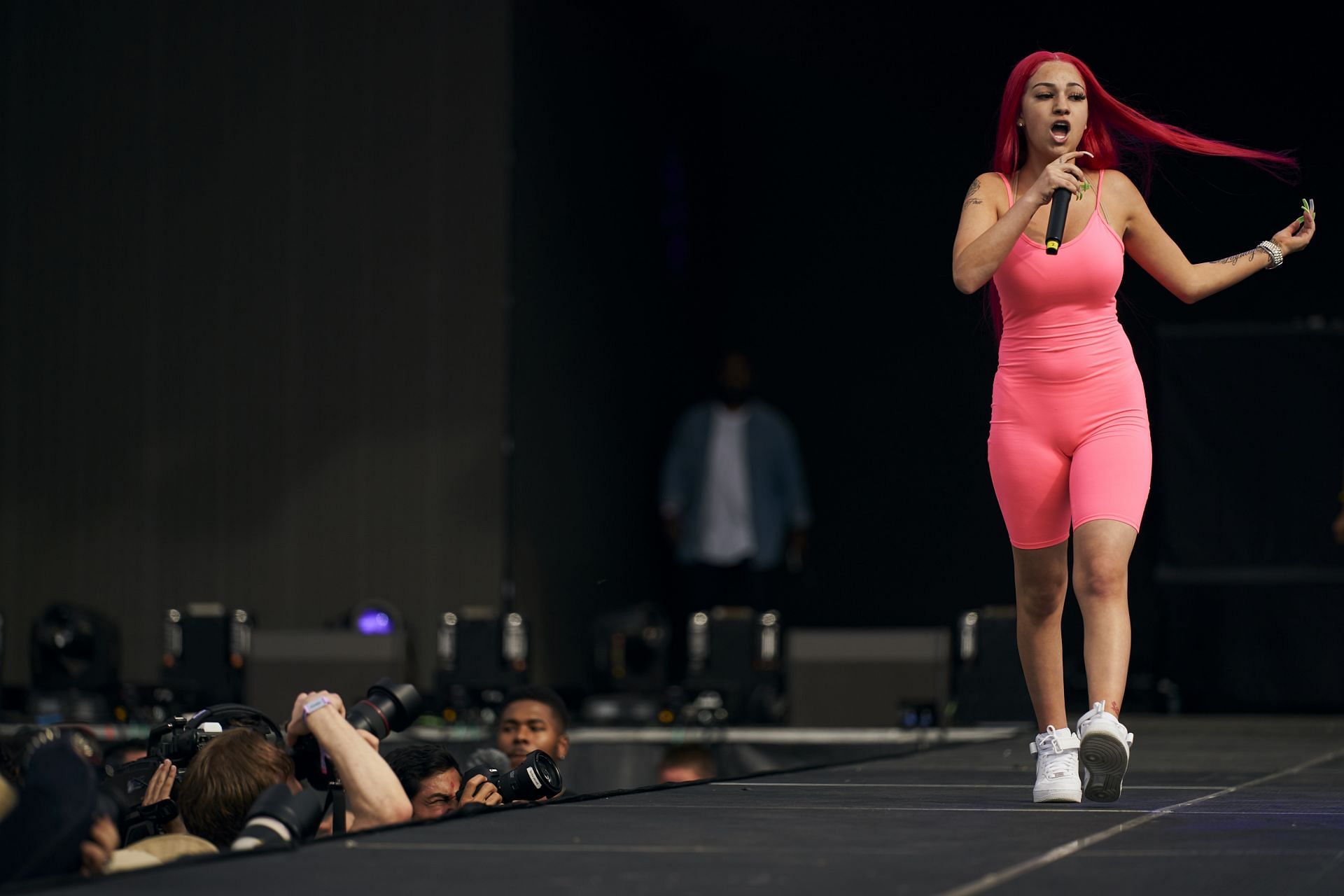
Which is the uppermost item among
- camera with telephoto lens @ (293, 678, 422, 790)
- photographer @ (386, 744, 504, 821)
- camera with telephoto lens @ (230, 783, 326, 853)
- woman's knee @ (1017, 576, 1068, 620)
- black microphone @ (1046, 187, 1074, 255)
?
black microphone @ (1046, 187, 1074, 255)

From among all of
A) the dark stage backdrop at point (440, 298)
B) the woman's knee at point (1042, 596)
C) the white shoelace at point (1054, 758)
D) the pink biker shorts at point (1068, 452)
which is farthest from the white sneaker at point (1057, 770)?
the dark stage backdrop at point (440, 298)

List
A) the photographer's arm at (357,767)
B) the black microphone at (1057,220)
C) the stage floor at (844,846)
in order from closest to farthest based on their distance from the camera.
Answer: the stage floor at (844,846)
the photographer's arm at (357,767)
the black microphone at (1057,220)

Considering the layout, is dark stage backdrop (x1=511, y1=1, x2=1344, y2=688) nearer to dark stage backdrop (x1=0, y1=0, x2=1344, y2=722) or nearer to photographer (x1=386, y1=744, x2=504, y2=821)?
dark stage backdrop (x1=0, y1=0, x2=1344, y2=722)

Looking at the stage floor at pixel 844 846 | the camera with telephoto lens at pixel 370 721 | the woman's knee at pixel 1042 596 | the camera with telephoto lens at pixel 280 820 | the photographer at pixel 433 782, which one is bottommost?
the photographer at pixel 433 782

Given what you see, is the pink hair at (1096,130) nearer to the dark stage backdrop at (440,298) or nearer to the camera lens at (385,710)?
the camera lens at (385,710)

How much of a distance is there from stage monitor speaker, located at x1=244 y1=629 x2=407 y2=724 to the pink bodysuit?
5.05 m

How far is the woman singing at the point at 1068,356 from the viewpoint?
350 centimetres

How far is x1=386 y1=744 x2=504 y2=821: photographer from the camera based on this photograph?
13.7 ft

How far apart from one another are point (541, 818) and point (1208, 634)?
6.16m

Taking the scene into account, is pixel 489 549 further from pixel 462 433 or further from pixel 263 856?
pixel 263 856

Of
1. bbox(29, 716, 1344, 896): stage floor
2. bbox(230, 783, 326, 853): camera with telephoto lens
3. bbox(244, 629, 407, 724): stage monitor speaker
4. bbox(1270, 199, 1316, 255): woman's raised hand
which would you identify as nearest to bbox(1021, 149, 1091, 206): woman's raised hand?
bbox(1270, 199, 1316, 255): woman's raised hand

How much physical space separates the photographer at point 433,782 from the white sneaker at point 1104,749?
1334 mm

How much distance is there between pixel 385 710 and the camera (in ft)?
11.2

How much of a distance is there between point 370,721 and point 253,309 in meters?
6.23
